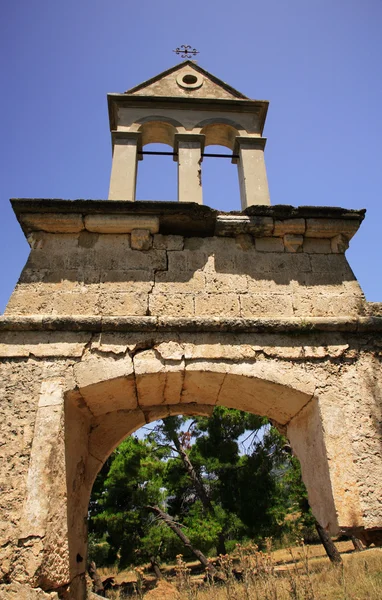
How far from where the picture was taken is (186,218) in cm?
374

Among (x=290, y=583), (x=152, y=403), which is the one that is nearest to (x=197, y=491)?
(x=290, y=583)

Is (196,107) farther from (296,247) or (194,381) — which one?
(194,381)

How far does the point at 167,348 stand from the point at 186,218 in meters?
1.26

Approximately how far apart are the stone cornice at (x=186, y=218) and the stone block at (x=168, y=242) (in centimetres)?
6

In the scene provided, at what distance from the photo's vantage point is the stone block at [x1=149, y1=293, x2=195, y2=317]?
345 centimetres

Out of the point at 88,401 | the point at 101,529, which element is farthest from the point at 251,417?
the point at 88,401

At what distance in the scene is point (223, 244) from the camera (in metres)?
3.85

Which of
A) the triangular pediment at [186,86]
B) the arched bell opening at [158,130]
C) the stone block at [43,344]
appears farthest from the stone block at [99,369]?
the triangular pediment at [186,86]

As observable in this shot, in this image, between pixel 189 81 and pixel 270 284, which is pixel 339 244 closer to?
pixel 270 284

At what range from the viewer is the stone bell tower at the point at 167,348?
2775mm

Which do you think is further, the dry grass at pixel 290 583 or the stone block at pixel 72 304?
the dry grass at pixel 290 583

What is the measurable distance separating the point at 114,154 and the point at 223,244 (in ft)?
5.62

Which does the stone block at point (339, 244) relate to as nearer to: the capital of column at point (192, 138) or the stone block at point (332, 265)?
the stone block at point (332, 265)

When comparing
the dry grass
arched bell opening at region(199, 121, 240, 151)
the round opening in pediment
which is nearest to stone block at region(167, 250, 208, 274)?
arched bell opening at region(199, 121, 240, 151)
